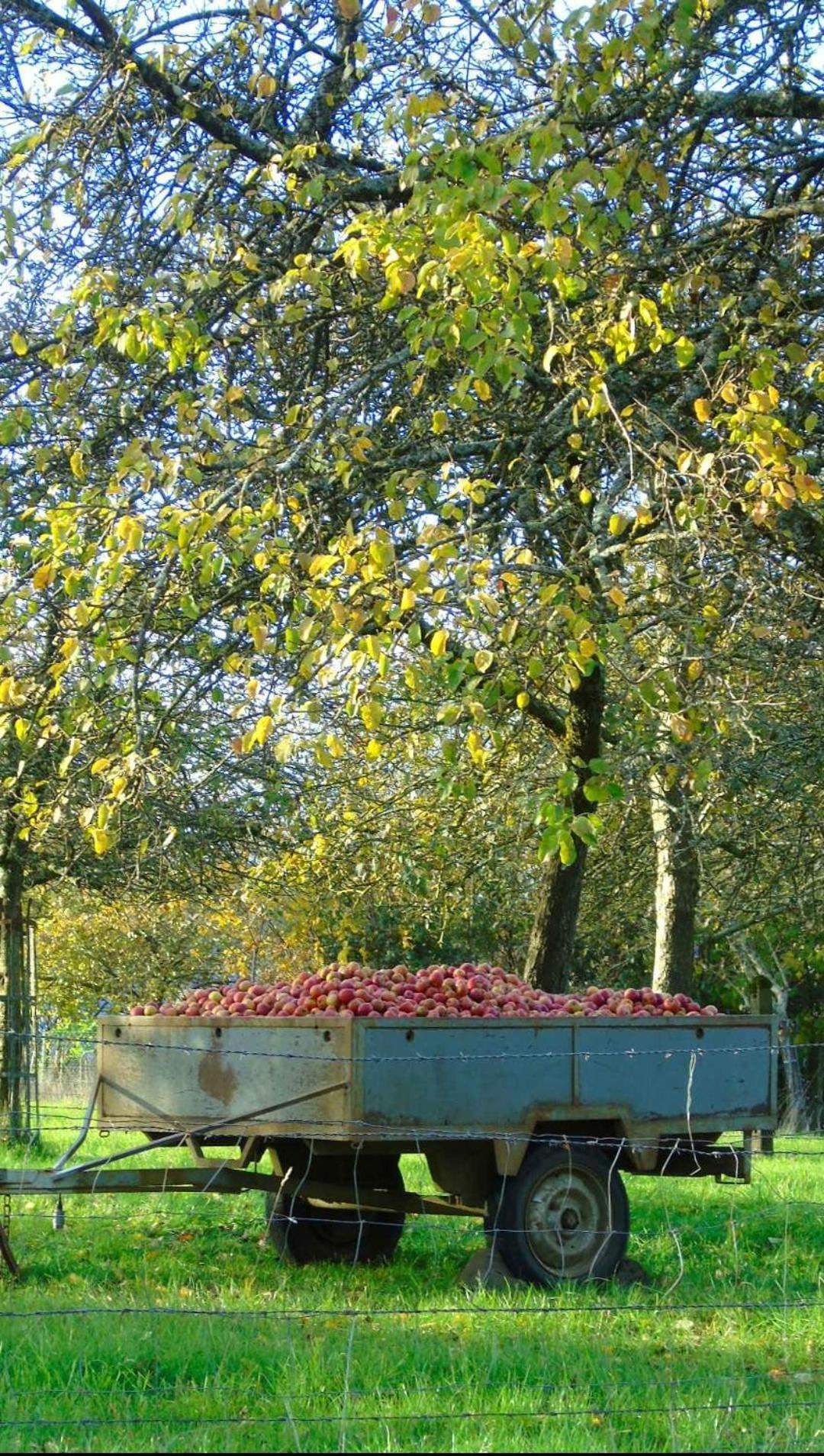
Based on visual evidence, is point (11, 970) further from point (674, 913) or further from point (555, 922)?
point (674, 913)

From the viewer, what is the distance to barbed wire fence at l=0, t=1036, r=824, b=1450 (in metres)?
A: 4.86

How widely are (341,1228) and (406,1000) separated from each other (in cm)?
175

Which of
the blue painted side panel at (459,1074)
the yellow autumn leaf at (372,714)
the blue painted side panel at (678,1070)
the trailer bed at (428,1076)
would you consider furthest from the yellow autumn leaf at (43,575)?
the blue painted side panel at (678,1070)

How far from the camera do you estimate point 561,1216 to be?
25.2ft

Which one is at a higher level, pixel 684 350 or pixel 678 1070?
pixel 684 350

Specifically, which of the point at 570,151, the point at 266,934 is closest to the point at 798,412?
the point at 570,151

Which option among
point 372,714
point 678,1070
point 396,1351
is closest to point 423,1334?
point 396,1351

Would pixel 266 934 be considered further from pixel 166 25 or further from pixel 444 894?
pixel 166 25

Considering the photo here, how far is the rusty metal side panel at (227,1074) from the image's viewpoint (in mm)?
7352

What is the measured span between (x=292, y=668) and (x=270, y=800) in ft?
10.2

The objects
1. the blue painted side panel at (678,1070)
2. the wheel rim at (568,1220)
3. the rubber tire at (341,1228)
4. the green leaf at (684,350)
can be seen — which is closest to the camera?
the green leaf at (684,350)

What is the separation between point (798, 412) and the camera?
888 centimetres

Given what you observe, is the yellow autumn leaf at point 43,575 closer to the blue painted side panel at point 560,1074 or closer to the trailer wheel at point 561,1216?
the blue painted side panel at point 560,1074

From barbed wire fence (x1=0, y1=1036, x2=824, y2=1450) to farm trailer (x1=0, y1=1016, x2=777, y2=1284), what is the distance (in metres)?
0.04
